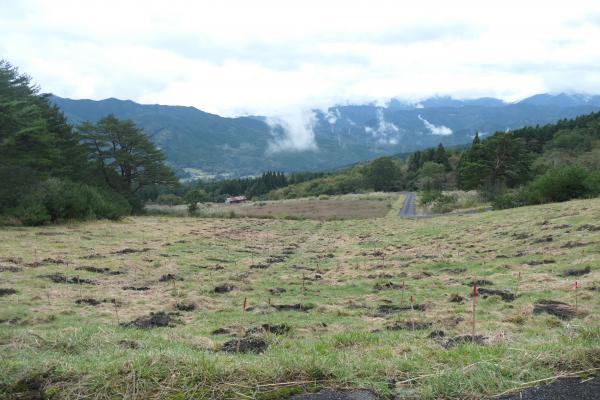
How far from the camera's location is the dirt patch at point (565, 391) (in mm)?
3600

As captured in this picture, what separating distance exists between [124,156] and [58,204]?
2352 cm

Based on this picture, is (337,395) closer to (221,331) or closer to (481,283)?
(221,331)

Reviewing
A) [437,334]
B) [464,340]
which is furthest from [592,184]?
[464,340]

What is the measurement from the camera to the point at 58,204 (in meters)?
32.6

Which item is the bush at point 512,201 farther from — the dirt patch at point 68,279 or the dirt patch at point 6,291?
the dirt patch at point 6,291

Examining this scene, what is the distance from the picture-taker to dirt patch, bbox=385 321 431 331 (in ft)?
29.5

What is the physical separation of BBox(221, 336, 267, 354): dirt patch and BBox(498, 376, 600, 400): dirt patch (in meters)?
4.33

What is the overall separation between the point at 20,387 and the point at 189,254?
65.9ft

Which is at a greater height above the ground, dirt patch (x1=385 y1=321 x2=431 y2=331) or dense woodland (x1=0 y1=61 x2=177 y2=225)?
dense woodland (x1=0 y1=61 x2=177 y2=225)

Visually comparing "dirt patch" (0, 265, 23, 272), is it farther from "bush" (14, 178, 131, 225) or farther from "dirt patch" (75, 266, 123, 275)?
"bush" (14, 178, 131, 225)

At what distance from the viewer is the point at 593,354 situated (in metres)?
4.21

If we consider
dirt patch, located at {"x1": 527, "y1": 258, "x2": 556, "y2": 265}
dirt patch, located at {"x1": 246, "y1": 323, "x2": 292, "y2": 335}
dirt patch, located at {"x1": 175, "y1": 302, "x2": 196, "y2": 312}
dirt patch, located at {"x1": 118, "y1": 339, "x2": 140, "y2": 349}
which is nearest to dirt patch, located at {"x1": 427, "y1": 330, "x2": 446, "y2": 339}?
dirt patch, located at {"x1": 246, "y1": 323, "x2": 292, "y2": 335}

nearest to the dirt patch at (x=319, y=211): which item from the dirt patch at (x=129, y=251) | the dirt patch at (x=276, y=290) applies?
the dirt patch at (x=129, y=251)

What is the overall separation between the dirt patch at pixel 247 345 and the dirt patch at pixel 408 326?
9.83ft
